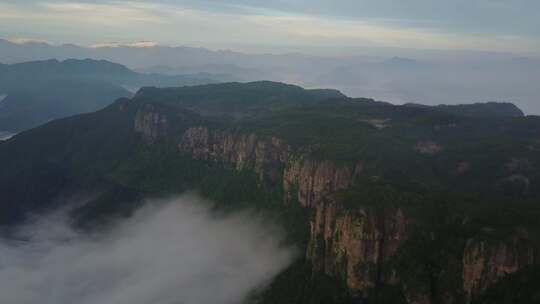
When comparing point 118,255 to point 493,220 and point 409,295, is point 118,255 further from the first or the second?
point 493,220

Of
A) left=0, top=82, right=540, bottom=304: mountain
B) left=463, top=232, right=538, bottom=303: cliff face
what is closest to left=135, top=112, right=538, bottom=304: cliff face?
left=463, top=232, right=538, bottom=303: cliff face

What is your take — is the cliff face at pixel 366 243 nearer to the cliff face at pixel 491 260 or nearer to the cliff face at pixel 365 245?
the cliff face at pixel 365 245

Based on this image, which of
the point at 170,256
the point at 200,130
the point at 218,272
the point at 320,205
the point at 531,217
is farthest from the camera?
the point at 200,130

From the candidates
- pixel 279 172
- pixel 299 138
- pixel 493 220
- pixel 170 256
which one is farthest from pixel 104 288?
pixel 493 220

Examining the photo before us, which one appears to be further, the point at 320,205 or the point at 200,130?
the point at 200,130

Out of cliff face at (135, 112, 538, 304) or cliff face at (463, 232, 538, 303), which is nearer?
cliff face at (463, 232, 538, 303)

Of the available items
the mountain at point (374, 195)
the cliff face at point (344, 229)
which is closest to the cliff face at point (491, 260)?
the mountain at point (374, 195)

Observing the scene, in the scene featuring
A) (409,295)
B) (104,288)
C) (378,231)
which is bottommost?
(104,288)

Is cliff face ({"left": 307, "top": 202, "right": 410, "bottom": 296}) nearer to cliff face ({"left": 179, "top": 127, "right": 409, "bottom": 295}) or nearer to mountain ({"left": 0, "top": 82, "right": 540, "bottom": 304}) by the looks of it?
cliff face ({"left": 179, "top": 127, "right": 409, "bottom": 295})
